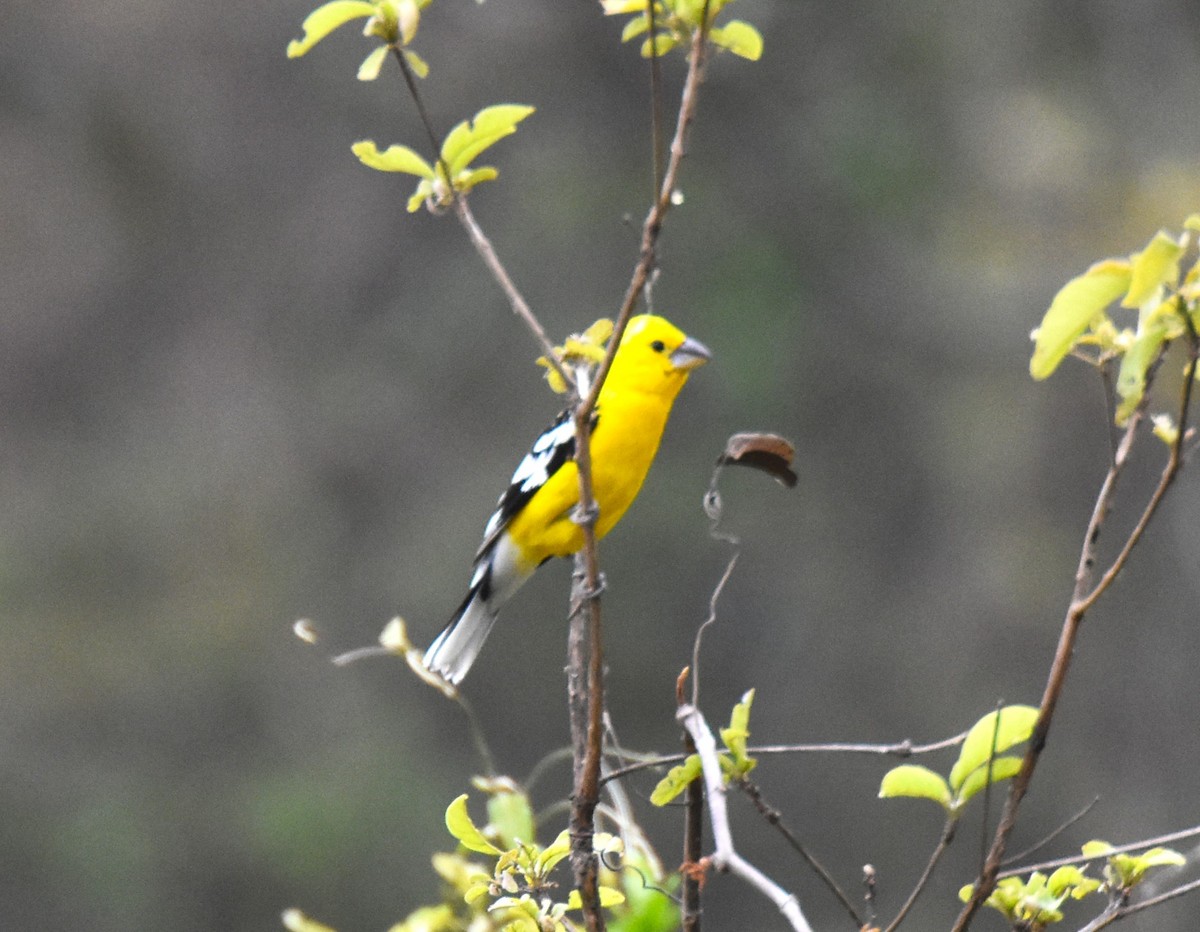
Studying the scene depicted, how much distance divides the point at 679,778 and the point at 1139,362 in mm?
534

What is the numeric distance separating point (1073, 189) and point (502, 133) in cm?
982

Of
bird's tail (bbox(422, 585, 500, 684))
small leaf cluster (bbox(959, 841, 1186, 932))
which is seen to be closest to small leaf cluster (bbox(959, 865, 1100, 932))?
small leaf cluster (bbox(959, 841, 1186, 932))

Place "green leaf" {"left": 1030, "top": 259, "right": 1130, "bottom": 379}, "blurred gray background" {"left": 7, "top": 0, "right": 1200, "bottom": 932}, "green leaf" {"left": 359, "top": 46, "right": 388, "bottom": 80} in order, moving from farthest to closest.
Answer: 1. "blurred gray background" {"left": 7, "top": 0, "right": 1200, "bottom": 932}
2. "green leaf" {"left": 359, "top": 46, "right": 388, "bottom": 80}
3. "green leaf" {"left": 1030, "top": 259, "right": 1130, "bottom": 379}

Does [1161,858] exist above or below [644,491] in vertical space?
above

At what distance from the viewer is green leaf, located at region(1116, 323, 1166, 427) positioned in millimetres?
1232

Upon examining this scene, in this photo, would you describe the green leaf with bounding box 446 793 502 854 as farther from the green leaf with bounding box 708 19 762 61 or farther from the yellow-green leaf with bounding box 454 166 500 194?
the green leaf with bounding box 708 19 762 61

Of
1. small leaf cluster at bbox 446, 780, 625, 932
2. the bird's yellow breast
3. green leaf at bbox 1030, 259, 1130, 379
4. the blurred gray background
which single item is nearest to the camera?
green leaf at bbox 1030, 259, 1130, 379

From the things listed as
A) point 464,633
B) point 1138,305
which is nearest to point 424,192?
point 1138,305

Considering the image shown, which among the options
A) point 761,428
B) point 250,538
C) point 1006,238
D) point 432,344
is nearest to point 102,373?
point 250,538

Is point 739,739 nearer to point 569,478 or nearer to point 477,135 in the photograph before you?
point 477,135

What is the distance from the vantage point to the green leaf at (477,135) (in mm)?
A: 1643

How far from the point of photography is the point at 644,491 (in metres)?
10.8

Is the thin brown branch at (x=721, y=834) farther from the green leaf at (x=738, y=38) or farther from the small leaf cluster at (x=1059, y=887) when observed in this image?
the green leaf at (x=738, y=38)

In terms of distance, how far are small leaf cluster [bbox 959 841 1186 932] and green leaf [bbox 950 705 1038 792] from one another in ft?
0.35
